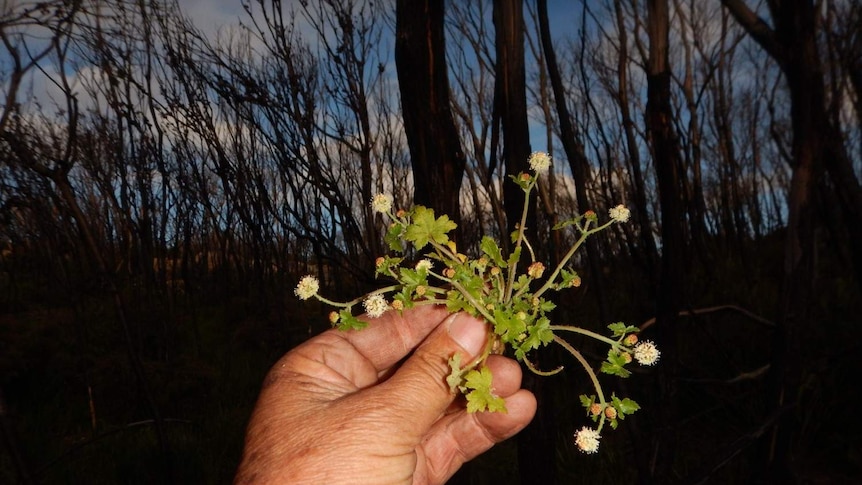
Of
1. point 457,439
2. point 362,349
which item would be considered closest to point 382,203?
point 362,349

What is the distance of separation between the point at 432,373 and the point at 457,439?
472 mm

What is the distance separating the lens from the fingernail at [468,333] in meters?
1.11

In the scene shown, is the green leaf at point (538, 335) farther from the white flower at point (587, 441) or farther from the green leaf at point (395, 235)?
the green leaf at point (395, 235)

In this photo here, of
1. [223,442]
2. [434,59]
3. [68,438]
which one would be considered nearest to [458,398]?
[434,59]

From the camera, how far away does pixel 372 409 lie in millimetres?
1014

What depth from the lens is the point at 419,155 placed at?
2045 mm

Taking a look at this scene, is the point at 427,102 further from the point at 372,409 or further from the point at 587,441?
the point at 587,441

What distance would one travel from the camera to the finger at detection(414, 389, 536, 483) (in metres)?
1.35

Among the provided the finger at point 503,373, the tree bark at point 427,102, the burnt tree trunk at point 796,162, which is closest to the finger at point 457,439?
the finger at point 503,373

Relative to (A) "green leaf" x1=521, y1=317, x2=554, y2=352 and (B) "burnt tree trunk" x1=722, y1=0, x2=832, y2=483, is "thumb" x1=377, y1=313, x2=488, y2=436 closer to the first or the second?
(A) "green leaf" x1=521, y1=317, x2=554, y2=352

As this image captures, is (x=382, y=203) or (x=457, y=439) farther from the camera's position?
(x=457, y=439)

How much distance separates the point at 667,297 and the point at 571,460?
2.35m

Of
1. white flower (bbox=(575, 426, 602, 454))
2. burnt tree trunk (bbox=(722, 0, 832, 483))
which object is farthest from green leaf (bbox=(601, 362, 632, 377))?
burnt tree trunk (bbox=(722, 0, 832, 483))

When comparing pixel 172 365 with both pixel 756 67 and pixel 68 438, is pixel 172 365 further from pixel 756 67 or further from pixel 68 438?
pixel 756 67
